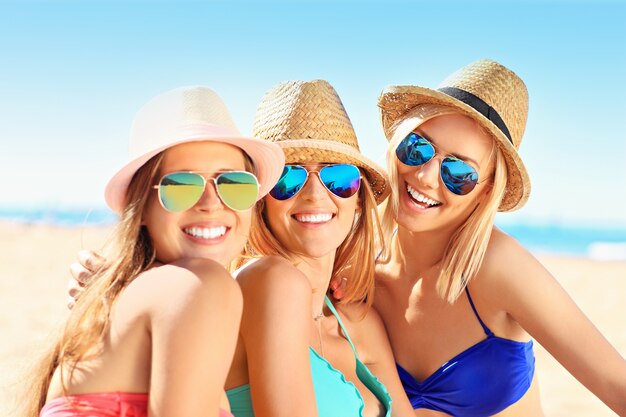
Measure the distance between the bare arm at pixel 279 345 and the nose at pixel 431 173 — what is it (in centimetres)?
112

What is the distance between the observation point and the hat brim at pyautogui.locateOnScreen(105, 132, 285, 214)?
7.61 ft

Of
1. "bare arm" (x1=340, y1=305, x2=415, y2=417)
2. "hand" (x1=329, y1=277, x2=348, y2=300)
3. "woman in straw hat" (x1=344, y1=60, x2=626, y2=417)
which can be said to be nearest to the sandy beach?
"hand" (x1=329, y1=277, x2=348, y2=300)

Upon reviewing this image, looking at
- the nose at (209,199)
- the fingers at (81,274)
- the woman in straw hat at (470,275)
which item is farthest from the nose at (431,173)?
the fingers at (81,274)

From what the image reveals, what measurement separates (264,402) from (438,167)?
4.73ft

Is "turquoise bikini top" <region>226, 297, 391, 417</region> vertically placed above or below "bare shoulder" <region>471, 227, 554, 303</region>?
below

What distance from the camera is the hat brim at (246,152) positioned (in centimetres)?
232

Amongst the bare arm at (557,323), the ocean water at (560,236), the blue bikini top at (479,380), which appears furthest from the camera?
the ocean water at (560,236)

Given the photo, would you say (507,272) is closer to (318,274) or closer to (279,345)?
(318,274)

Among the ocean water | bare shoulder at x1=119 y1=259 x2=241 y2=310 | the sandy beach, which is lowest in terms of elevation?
the ocean water

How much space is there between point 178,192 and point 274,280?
1.36 feet

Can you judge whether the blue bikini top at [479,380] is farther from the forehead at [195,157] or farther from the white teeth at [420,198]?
the forehead at [195,157]

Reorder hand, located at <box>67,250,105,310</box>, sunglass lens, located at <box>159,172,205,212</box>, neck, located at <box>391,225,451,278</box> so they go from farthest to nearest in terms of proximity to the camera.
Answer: neck, located at <box>391,225,451,278</box>, hand, located at <box>67,250,105,310</box>, sunglass lens, located at <box>159,172,205,212</box>

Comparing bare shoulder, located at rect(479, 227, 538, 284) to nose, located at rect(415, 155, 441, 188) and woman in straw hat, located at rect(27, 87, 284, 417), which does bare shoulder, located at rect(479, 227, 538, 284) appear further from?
woman in straw hat, located at rect(27, 87, 284, 417)

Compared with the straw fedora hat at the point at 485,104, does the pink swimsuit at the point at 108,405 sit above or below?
below
